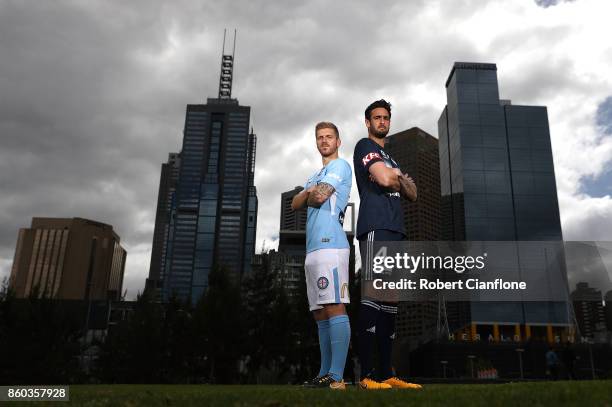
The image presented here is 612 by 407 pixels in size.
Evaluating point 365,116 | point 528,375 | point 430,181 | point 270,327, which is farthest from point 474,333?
point 365,116

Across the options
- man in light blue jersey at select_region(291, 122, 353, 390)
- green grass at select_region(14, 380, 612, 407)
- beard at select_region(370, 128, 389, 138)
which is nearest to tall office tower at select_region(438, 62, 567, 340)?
beard at select_region(370, 128, 389, 138)

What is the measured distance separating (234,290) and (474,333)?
9683cm

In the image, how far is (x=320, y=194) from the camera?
246 inches

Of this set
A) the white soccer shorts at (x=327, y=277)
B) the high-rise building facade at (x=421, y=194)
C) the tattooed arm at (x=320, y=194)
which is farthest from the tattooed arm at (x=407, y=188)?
the high-rise building facade at (x=421, y=194)

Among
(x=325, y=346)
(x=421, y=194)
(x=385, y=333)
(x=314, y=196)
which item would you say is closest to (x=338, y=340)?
(x=325, y=346)

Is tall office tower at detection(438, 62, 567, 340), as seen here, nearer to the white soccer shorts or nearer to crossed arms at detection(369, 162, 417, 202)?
crossed arms at detection(369, 162, 417, 202)

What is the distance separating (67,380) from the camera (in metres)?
27.0

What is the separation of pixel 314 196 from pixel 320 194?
79 mm

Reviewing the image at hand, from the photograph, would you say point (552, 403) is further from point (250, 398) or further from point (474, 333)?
point (474, 333)

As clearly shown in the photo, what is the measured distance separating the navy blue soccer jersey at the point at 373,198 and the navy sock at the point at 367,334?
0.94 metres

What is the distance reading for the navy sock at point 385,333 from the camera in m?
5.95

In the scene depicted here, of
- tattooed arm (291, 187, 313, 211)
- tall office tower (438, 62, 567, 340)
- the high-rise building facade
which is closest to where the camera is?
tattooed arm (291, 187, 313, 211)

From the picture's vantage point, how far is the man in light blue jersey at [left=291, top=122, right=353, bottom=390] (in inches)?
232

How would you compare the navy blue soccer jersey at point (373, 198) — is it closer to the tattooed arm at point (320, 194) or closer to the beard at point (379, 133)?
the beard at point (379, 133)
